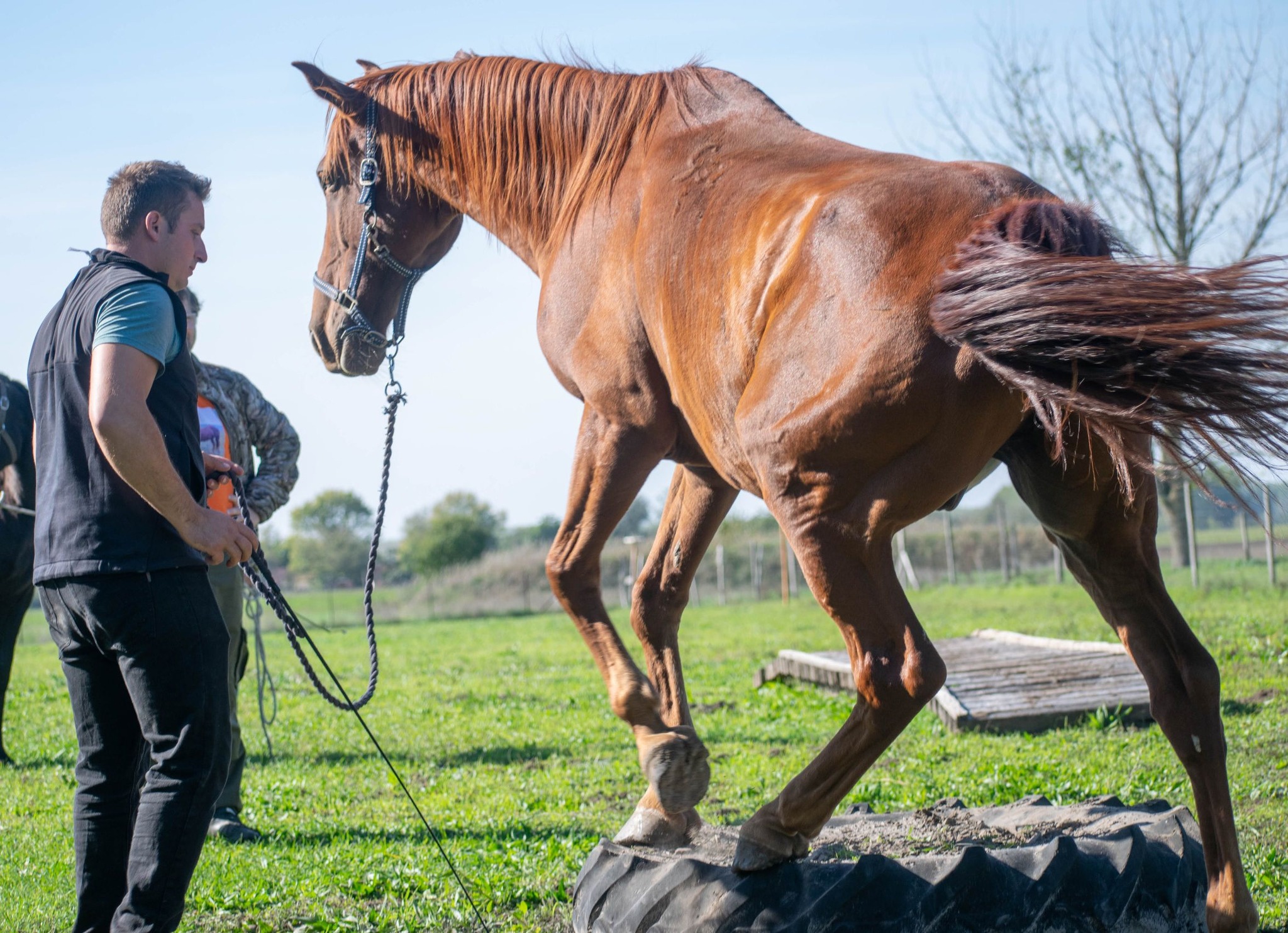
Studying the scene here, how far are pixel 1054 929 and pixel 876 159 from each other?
84.8 inches

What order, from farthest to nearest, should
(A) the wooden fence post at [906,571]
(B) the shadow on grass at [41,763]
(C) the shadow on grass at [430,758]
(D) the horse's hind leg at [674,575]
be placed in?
(A) the wooden fence post at [906,571]
(C) the shadow on grass at [430,758]
(B) the shadow on grass at [41,763]
(D) the horse's hind leg at [674,575]

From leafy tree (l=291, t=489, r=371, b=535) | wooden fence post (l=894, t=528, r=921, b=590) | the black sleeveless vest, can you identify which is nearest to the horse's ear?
the black sleeveless vest

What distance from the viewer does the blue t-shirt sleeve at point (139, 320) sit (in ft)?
8.94

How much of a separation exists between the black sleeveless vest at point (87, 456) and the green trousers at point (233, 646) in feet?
6.30

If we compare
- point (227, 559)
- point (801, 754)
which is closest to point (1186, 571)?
point (801, 754)

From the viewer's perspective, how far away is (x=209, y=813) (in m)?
2.87

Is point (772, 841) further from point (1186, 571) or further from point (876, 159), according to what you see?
point (1186, 571)

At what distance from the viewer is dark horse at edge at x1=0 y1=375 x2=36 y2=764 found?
645cm

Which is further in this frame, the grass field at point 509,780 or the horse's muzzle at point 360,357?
the horse's muzzle at point 360,357

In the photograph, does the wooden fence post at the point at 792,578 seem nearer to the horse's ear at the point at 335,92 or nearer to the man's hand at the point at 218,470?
the horse's ear at the point at 335,92

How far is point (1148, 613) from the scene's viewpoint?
3.06 meters

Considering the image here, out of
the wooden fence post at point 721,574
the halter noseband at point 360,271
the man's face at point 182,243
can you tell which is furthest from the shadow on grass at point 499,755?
the wooden fence post at point 721,574

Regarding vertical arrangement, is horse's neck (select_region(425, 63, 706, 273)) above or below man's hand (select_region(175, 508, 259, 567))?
above

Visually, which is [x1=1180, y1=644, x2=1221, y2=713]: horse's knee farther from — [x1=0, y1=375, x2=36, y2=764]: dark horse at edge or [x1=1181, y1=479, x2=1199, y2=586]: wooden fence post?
[x1=1181, y1=479, x2=1199, y2=586]: wooden fence post
